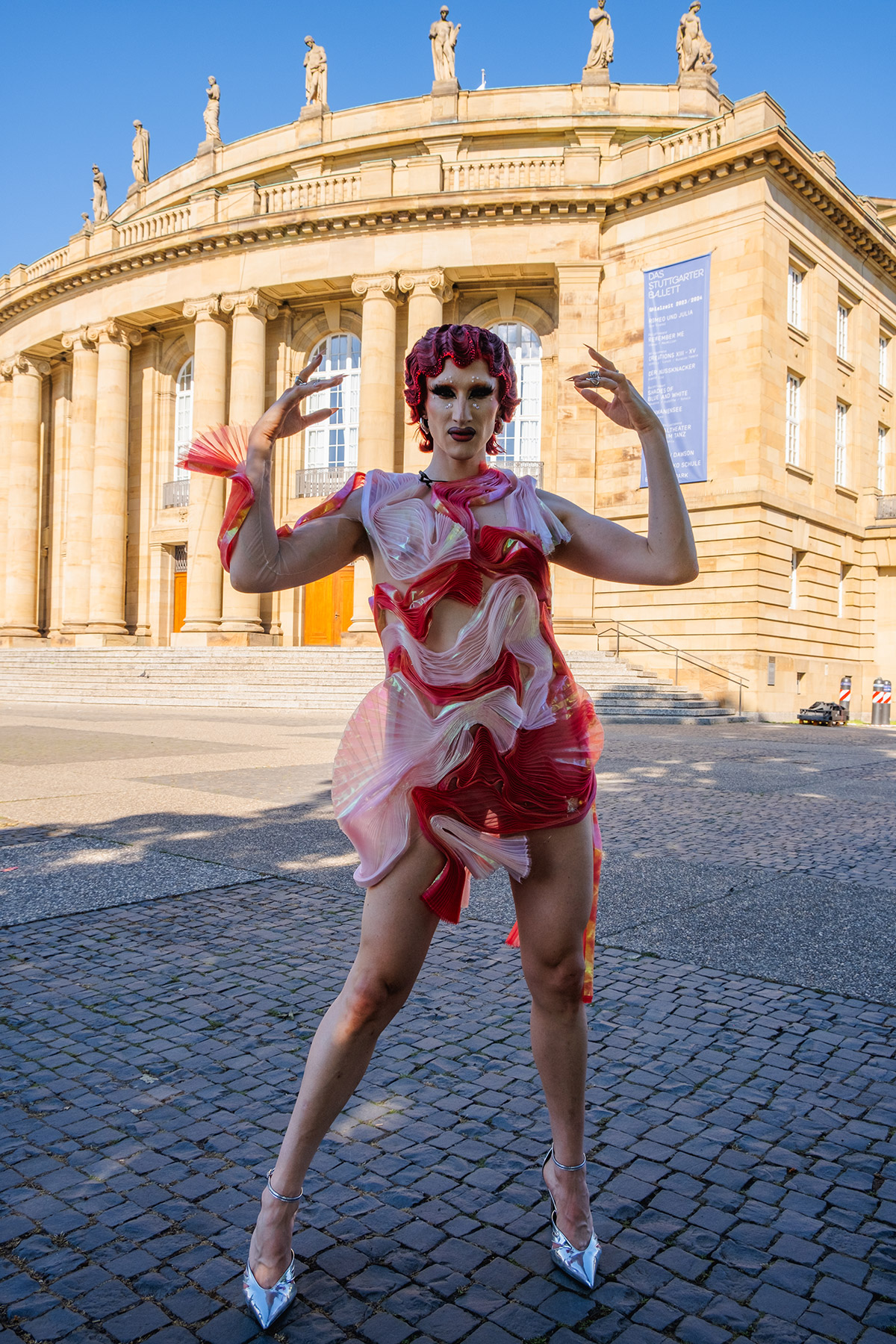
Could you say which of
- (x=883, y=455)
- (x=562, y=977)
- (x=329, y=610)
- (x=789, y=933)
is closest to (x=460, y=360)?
(x=562, y=977)

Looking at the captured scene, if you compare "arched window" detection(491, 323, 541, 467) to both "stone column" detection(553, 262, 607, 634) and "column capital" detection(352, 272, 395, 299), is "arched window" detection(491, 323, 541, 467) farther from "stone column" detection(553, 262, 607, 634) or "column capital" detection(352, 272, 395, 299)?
"column capital" detection(352, 272, 395, 299)

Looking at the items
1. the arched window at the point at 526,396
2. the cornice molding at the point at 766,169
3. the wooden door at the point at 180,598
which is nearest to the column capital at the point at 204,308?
the wooden door at the point at 180,598

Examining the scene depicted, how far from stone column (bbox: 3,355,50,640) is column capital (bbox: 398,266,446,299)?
18096 millimetres

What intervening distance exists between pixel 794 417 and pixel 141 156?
104 feet

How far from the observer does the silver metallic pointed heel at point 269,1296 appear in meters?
1.87

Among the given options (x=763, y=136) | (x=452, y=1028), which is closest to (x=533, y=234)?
(x=763, y=136)

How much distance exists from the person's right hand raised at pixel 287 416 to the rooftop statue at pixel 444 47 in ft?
120

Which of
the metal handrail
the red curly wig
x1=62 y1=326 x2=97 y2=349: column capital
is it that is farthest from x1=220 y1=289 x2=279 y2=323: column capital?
the red curly wig

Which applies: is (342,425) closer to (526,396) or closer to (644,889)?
(526,396)

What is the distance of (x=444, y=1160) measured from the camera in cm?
248

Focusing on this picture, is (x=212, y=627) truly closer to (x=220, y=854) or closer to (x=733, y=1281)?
(x=220, y=854)

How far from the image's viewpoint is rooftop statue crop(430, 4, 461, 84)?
109 ft

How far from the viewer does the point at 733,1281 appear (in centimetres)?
202

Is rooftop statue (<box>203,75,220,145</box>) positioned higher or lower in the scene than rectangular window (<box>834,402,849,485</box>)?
higher
